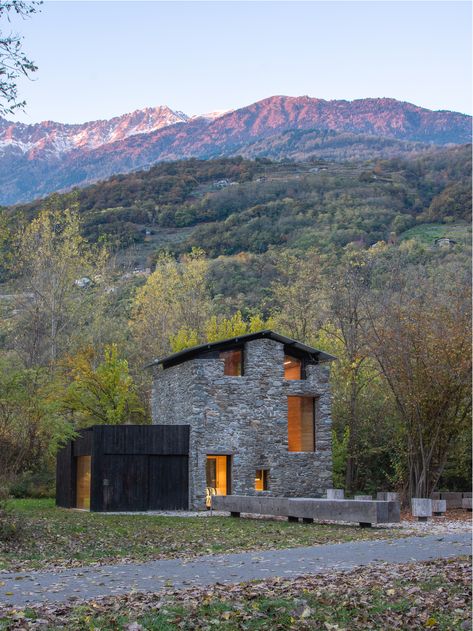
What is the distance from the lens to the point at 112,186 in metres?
95.9

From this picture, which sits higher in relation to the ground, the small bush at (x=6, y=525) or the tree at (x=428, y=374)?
the tree at (x=428, y=374)

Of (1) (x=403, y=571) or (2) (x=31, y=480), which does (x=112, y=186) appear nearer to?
(2) (x=31, y=480)

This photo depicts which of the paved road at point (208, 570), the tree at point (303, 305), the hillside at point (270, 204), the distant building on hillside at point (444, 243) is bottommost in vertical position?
the paved road at point (208, 570)

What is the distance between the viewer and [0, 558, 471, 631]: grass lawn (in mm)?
8156

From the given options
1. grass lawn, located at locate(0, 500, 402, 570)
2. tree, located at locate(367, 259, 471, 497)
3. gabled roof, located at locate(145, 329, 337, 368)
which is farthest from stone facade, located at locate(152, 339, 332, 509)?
grass lawn, located at locate(0, 500, 402, 570)

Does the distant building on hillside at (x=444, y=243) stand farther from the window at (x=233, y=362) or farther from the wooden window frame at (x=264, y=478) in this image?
the wooden window frame at (x=264, y=478)

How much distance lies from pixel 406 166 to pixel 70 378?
70.9m

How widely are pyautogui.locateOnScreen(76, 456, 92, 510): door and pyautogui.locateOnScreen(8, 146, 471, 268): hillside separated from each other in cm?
3803

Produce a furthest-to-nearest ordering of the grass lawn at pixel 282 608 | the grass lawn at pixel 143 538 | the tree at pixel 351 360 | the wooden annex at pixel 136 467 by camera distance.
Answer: the tree at pixel 351 360, the wooden annex at pixel 136 467, the grass lawn at pixel 143 538, the grass lawn at pixel 282 608

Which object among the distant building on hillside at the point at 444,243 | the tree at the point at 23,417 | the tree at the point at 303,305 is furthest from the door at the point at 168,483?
the distant building on hillside at the point at 444,243

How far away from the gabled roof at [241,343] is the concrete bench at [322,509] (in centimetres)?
640

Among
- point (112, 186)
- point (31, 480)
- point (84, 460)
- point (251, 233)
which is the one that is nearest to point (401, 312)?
point (84, 460)

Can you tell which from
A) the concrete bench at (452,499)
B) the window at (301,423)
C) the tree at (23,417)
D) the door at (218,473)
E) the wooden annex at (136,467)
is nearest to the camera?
the tree at (23,417)

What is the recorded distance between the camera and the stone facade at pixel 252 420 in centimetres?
2906
